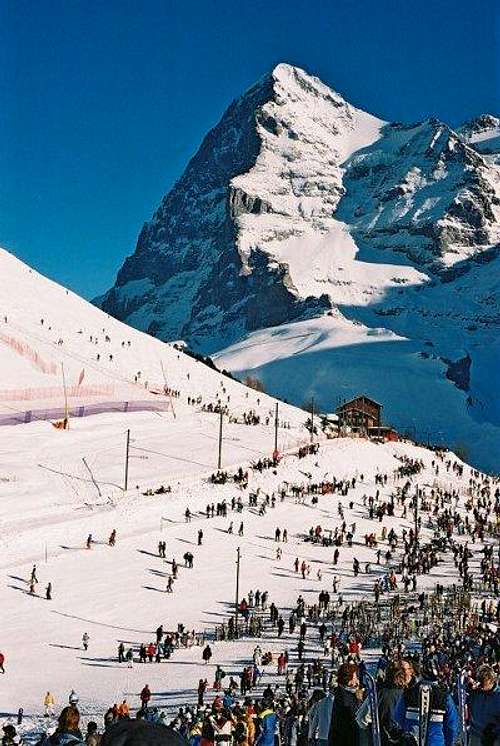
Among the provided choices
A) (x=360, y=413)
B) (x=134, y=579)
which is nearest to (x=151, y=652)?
(x=134, y=579)

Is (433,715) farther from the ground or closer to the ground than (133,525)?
closer to the ground

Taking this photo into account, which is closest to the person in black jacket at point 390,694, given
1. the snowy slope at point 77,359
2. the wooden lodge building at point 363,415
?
the snowy slope at point 77,359

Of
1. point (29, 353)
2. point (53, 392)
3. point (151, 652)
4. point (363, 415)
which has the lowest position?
point (151, 652)

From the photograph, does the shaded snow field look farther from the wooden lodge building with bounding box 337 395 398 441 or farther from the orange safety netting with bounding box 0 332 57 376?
the wooden lodge building with bounding box 337 395 398 441

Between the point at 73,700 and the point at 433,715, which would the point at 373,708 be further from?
the point at 73,700

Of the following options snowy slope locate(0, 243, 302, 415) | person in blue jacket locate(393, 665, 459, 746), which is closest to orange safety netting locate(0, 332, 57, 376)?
snowy slope locate(0, 243, 302, 415)

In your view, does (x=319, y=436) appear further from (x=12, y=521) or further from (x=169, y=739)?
(x=169, y=739)

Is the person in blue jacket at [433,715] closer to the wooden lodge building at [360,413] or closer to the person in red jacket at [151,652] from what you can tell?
the person in red jacket at [151,652]
